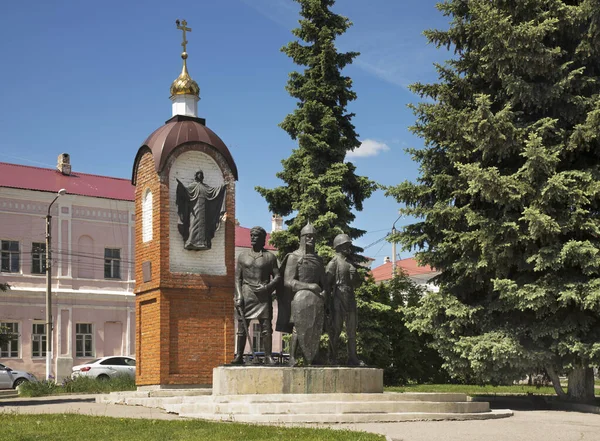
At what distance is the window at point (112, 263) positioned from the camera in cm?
3662

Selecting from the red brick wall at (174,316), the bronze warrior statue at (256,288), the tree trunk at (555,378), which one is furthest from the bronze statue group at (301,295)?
the tree trunk at (555,378)

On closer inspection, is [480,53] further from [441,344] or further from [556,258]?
[441,344]

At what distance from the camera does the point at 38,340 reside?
112 ft

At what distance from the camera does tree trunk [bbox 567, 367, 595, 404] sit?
1695 centimetres

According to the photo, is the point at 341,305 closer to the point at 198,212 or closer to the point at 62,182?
the point at 198,212

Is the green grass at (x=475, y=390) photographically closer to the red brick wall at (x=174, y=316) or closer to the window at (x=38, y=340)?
the red brick wall at (x=174, y=316)

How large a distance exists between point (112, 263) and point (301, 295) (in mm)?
24933

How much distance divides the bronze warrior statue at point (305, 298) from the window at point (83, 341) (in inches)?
905

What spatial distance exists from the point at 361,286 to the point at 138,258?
22.6 feet

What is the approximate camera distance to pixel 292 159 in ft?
76.4

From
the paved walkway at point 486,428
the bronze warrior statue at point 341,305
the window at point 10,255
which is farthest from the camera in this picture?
the window at point 10,255

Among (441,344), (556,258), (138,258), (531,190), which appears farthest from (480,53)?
(138,258)

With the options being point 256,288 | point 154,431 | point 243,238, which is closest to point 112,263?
point 243,238

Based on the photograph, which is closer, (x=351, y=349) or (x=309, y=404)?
(x=309, y=404)
